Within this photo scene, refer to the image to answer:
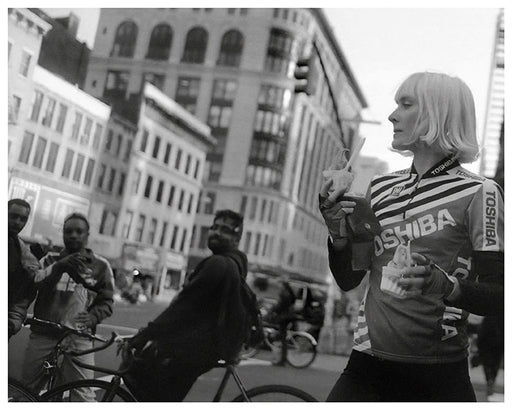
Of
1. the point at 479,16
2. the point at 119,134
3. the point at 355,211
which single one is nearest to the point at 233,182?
the point at 119,134

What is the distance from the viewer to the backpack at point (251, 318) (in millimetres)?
3611

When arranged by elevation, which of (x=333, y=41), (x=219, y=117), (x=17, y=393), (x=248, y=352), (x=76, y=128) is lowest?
(x=17, y=393)

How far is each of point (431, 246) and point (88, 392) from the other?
191cm

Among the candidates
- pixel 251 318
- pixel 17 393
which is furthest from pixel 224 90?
pixel 17 393

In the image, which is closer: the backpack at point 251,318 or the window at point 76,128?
the backpack at point 251,318

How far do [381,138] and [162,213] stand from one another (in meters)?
1.30

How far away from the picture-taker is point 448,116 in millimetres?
2115

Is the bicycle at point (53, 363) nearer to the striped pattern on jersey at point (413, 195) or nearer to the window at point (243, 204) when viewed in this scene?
the window at point (243, 204)

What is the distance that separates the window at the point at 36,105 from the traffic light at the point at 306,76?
1.50 meters

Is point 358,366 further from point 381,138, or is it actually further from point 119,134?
point 119,134

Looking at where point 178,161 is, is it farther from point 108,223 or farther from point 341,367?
point 341,367

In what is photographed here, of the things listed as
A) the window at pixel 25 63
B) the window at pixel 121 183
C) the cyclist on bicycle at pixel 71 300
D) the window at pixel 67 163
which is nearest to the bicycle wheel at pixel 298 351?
the cyclist on bicycle at pixel 71 300

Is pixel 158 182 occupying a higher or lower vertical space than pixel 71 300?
higher
